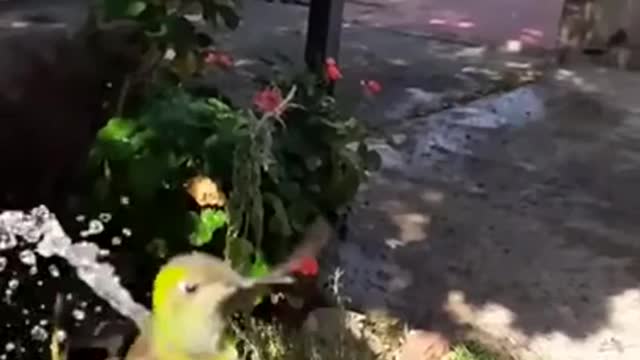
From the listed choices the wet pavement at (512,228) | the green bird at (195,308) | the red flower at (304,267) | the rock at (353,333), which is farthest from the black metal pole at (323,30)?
the green bird at (195,308)

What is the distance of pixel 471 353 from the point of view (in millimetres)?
3420

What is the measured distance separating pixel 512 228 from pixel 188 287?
2.97m

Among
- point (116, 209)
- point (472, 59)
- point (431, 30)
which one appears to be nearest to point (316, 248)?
point (116, 209)

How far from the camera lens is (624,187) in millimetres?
5469

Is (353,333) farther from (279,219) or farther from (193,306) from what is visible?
(193,306)

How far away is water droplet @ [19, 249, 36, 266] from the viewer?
286 centimetres

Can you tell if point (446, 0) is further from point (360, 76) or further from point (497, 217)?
point (497, 217)

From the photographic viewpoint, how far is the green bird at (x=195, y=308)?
6.40 feet

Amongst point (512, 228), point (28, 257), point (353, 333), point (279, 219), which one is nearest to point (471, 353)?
point (353, 333)

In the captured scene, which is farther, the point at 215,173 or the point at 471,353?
the point at 471,353

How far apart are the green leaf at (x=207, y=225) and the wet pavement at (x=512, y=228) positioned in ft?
3.33

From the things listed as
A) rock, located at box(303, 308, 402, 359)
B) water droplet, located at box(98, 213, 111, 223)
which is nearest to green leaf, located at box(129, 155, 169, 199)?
water droplet, located at box(98, 213, 111, 223)

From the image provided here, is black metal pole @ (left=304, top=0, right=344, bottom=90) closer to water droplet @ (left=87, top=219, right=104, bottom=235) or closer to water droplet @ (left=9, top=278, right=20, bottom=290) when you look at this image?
water droplet @ (left=87, top=219, right=104, bottom=235)

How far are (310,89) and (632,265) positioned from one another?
1681 millimetres
